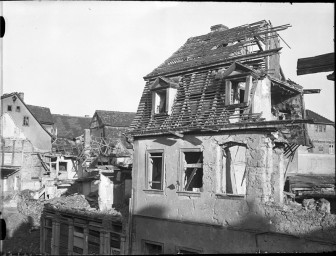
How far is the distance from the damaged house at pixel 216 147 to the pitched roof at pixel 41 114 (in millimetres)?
30744

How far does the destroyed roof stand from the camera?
1728 centimetres

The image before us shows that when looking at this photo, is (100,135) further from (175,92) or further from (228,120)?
(228,120)

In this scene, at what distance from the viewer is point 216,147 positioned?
15.6 m

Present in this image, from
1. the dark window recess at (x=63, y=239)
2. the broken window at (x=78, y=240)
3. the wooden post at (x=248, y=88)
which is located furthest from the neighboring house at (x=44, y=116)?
the wooden post at (x=248, y=88)

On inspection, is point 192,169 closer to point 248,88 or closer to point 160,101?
point 160,101

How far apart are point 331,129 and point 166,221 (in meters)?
47.5

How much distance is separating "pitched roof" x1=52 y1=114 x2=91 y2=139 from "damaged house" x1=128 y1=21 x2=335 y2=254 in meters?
33.8

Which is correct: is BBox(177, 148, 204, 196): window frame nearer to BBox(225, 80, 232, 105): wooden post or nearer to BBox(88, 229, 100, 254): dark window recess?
BBox(225, 80, 232, 105): wooden post

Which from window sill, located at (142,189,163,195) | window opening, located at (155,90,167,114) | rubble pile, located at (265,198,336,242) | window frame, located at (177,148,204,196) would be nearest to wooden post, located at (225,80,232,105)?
window frame, located at (177,148,204,196)

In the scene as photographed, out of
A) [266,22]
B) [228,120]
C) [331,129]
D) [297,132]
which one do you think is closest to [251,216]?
[228,120]

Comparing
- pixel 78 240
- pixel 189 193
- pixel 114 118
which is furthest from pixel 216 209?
pixel 114 118

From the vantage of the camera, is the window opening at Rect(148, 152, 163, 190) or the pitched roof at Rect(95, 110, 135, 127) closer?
the window opening at Rect(148, 152, 163, 190)

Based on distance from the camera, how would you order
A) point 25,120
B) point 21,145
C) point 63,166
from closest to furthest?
1. point 21,145
2. point 25,120
3. point 63,166

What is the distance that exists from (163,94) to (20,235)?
56.8 ft
